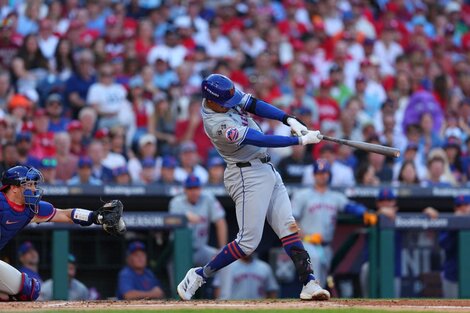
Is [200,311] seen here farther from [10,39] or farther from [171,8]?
[171,8]

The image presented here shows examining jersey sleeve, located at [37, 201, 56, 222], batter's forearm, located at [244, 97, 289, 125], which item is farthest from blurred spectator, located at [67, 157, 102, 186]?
batter's forearm, located at [244, 97, 289, 125]

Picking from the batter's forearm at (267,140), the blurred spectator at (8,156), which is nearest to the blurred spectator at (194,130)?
the blurred spectator at (8,156)

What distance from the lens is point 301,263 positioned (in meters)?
8.55

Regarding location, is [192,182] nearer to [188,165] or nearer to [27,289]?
[188,165]

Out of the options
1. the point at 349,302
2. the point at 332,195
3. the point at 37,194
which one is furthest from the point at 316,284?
the point at 332,195

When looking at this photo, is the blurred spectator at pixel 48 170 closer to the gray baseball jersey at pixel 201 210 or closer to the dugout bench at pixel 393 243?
the gray baseball jersey at pixel 201 210

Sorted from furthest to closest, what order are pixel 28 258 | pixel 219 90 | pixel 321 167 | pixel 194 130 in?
pixel 194 130
pixel 321 167
pixel 28 258
pixel 219 90

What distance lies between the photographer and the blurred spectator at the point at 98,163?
40.7 ft

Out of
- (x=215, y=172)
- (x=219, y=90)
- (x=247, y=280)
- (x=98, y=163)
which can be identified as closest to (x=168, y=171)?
(x=215, y=172)

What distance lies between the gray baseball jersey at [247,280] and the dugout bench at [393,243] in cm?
108

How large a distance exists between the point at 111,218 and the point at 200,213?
313 cm

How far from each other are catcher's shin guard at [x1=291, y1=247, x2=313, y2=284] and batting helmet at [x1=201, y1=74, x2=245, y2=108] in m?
1.21

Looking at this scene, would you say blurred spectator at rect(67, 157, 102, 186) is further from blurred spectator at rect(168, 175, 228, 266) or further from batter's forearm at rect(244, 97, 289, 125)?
batter's forearm at rect(244, 97, 289, 125)

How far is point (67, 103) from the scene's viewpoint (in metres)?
13.8
